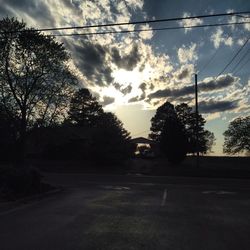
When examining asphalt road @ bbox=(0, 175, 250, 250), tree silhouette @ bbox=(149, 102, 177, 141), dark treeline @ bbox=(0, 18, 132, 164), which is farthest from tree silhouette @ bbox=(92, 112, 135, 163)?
tree silhouette @ bbox=(149, 102, 177, 141)

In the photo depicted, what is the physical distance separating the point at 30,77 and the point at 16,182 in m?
21.1

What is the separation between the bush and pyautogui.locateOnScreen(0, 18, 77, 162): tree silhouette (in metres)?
18.5

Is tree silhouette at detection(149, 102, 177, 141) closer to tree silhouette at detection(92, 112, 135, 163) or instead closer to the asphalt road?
tree silhouette at detection(92, 112, 135, 163)

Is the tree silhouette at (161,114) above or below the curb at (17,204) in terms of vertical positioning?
above

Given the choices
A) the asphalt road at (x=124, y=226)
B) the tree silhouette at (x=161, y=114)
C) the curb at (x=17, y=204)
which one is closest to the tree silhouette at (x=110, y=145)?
the curb at (x=17, y=204)

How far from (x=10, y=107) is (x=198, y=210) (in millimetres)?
26220

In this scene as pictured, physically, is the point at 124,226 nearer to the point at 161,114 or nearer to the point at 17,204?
the point at 17,204

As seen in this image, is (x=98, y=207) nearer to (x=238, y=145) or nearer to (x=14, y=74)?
(x=14, y=74)

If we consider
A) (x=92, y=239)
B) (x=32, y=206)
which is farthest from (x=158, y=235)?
(x=32, y=206)

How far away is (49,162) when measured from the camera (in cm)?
5366

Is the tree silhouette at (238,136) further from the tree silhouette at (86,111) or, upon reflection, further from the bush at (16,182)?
the bush at (16,182)

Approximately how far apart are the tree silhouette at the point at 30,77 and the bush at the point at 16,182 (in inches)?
728

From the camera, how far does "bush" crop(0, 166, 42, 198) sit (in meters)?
15.3

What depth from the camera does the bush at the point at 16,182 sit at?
1531cm
